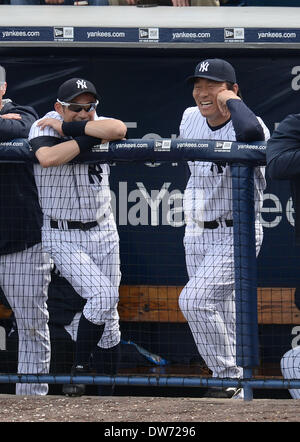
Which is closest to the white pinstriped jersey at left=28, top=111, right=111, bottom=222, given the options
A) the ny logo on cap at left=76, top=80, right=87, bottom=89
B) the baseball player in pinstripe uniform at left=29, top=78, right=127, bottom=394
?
the baseball player in pinstripe uniform at left=29, top=78, right=127, bottom=394

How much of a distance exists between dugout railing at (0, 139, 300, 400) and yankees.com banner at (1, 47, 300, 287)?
1.37 metres

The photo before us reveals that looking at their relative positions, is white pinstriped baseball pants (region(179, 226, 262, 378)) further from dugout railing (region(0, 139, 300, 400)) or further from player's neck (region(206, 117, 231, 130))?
player's neck (region(206, 117, 231, 130))

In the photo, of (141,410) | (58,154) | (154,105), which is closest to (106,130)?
(58,154)

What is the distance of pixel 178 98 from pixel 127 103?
12.9 inches

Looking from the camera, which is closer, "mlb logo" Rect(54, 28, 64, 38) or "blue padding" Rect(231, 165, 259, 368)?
"blue padding" Rect(231, 165, 259, 368)

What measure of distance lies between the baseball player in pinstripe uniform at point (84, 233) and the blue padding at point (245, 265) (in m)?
0.85

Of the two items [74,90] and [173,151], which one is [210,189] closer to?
[173,151]

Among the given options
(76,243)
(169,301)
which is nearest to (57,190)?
(76,243)

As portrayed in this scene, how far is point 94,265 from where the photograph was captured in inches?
230

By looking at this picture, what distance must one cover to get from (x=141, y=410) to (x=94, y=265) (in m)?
1.13

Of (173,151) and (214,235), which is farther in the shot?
(214,235)

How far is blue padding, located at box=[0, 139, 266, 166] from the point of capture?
5172mm

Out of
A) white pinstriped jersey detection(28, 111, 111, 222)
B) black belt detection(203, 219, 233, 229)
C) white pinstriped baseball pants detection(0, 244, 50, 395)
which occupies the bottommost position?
white pinstriped baseball pants detection(0, 244, 50, 395)

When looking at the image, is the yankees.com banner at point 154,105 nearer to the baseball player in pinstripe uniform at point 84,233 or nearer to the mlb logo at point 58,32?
the mlb logo at point 58,32
